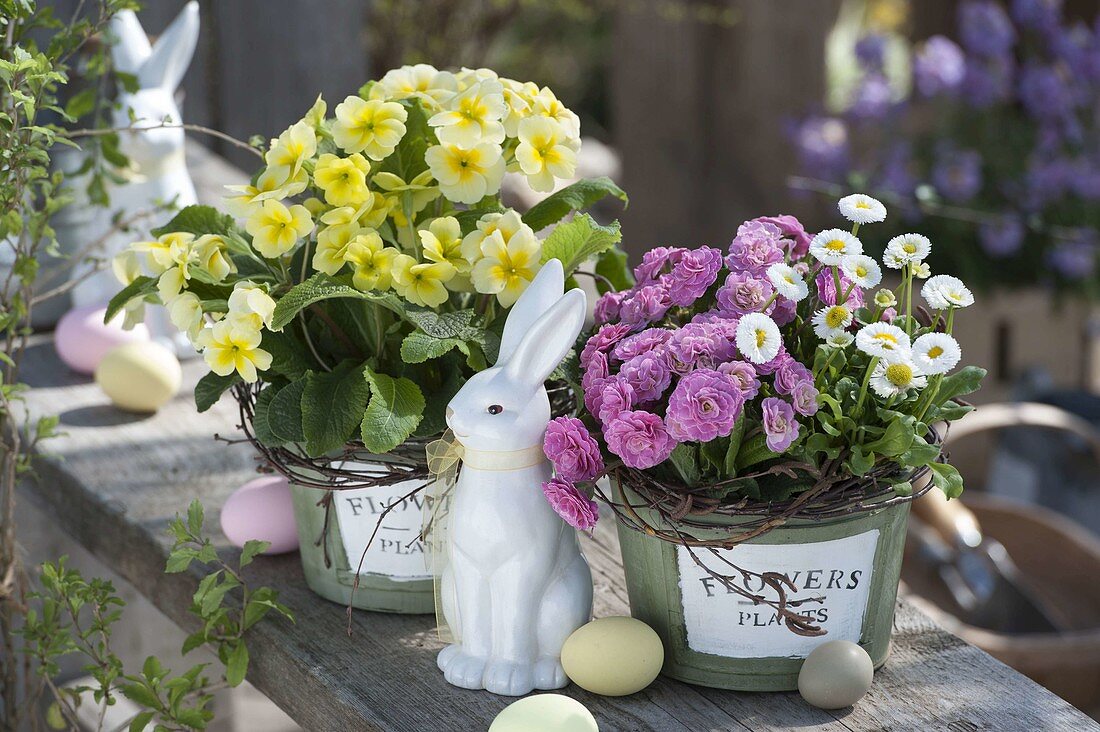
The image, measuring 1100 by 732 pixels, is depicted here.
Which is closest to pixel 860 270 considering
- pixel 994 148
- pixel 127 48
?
pixel 127 48

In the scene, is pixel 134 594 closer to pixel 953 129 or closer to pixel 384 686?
pixel 384 686

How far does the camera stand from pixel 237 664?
114 cm

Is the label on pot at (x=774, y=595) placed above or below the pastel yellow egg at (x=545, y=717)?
above

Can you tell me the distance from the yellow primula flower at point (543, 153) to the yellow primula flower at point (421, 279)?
108 millimetres

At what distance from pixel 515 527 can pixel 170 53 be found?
40.1 inches

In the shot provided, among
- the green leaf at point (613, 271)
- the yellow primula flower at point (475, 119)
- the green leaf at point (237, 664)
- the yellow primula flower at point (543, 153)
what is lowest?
the green leaf at point (237, 664)

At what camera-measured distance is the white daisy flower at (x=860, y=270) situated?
955 millimetres

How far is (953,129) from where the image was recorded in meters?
4.05

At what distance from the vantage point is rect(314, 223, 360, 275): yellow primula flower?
1050mm

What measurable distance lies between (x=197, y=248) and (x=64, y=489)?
59 cm

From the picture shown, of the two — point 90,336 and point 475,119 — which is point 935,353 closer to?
point 475,119

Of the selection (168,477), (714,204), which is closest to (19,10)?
(168,477)

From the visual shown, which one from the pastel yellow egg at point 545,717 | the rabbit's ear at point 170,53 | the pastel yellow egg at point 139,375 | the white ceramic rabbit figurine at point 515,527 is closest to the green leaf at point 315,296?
the white ceramic rabbit figurine at point 515,527

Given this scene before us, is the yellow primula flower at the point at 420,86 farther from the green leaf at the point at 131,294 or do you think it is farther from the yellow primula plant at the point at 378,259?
the green leaf at the point at 131,294
